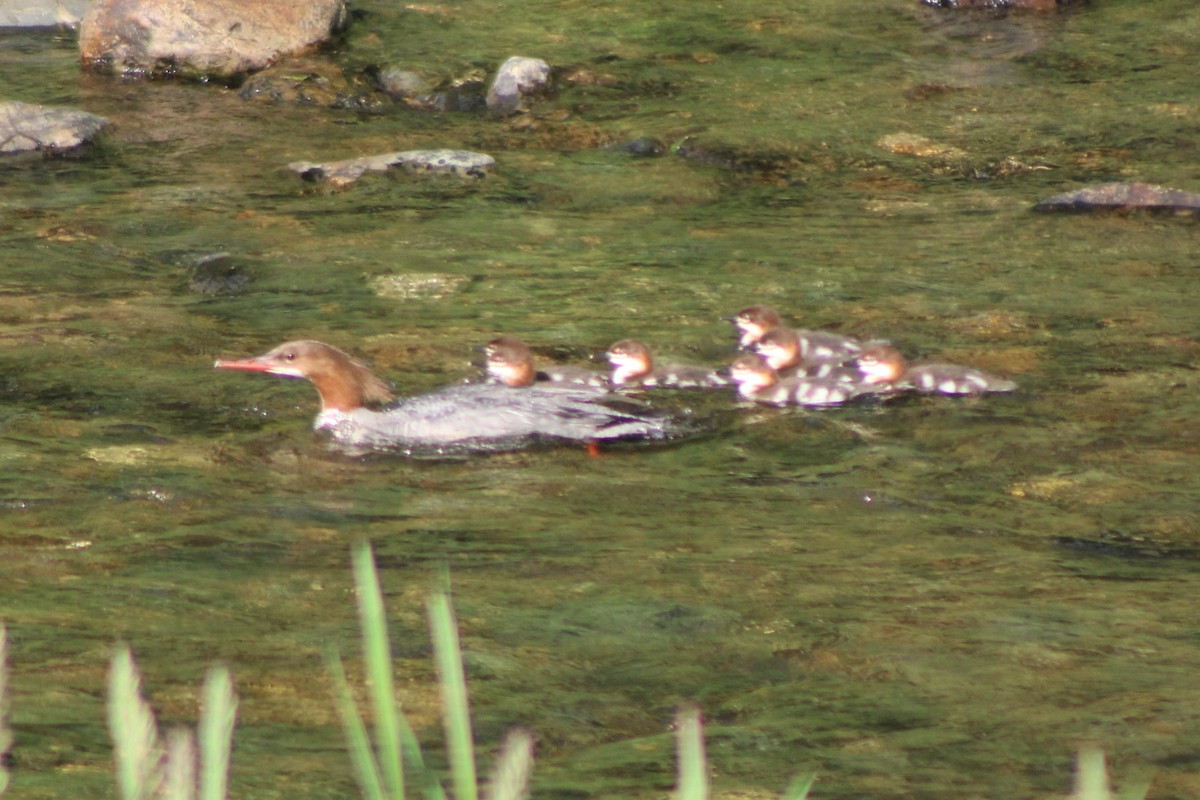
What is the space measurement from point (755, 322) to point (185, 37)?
21.2 feet

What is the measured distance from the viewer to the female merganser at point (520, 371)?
21.3 feet

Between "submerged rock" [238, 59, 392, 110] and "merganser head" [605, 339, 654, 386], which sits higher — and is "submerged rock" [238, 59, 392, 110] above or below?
above

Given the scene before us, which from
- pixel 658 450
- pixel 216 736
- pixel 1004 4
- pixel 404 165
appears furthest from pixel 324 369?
pixel 1004 4

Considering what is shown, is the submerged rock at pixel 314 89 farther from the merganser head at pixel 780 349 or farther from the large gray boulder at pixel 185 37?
the merganser head at pixel 780 349

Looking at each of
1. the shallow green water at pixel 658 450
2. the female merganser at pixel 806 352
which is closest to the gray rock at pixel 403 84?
the shallow green water at pixel 658 450

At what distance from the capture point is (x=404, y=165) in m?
9.84

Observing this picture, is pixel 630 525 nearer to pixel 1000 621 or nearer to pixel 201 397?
pixel 1000 621

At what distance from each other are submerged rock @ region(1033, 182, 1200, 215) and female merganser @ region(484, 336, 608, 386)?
10.8 feet

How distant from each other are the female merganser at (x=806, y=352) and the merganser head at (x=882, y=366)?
9 cm

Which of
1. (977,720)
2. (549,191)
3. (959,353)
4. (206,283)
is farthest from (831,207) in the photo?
(977,720)

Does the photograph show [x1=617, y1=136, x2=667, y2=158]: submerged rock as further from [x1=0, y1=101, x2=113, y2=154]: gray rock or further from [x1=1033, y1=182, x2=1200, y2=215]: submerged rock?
[x1=0, y1=101, x2=113, y2=154]: gray rock

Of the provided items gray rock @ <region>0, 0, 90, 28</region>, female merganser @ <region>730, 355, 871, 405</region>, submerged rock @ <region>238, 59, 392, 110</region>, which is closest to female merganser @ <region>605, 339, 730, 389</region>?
female merganser @ <region>730, 355, 871, 405</region>

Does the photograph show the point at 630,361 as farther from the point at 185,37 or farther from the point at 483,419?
the point at 185,37

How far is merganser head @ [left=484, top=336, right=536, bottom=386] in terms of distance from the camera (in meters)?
6.48
